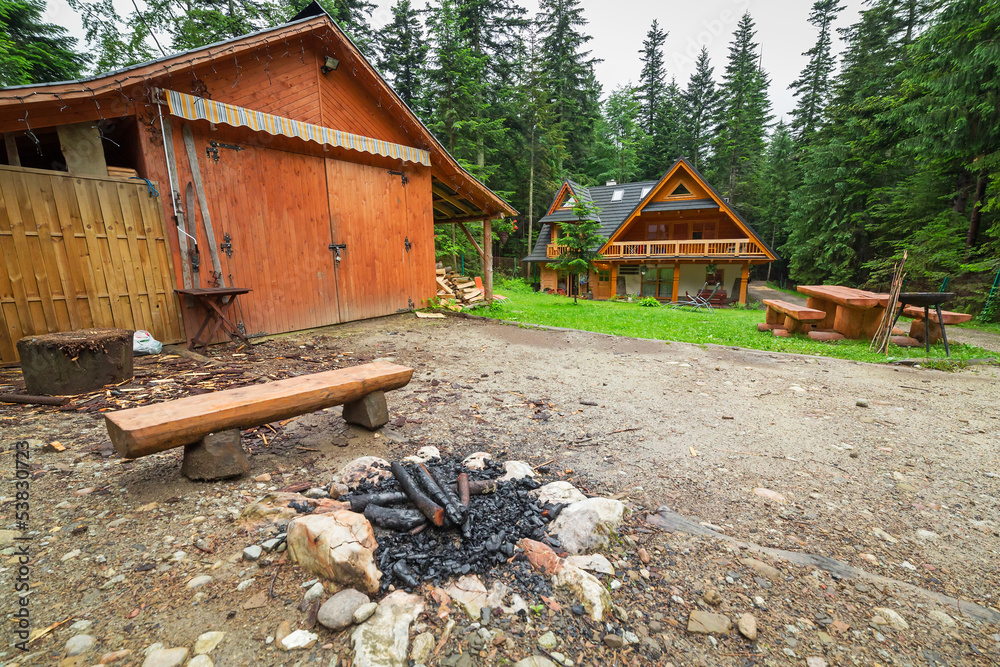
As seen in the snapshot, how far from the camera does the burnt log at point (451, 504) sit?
2045 millimetres

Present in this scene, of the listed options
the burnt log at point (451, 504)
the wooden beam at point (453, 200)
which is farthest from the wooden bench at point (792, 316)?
the burnt log at point (451, 504)

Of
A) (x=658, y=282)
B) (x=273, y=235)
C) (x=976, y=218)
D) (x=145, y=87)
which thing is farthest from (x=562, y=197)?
(x=145, y=87)

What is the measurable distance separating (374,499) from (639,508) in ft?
5.41

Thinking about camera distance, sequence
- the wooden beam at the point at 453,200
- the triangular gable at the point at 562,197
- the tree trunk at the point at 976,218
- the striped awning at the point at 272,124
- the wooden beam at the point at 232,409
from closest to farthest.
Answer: the wooden beam at the point at 232,409 < the striped awning at the point at 272,124 < the wooden beam at the point at 453,200 < the tree trunk at the point at 976,218 < the triangular gable at the point at 562,197

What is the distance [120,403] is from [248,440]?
1505 mm

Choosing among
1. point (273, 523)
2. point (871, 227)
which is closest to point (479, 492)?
point (273, 523)

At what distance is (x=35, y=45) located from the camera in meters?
13.6

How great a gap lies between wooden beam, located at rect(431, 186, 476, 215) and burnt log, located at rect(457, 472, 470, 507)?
28.9 feet

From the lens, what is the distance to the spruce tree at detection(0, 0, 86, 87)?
12.0 meters

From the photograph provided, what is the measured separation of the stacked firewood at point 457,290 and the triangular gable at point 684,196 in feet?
44.0

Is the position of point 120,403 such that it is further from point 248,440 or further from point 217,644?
point 217,644

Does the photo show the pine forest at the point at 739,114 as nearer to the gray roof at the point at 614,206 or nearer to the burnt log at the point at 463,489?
the gray roof at the point at 614,206

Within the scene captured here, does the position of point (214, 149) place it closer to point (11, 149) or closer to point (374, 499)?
point (11, 149)

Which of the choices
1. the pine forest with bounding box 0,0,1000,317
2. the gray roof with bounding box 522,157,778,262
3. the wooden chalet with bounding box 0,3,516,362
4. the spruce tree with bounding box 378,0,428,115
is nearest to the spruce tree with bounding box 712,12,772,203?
the pine forest with bounding box 0,0,1000,317
